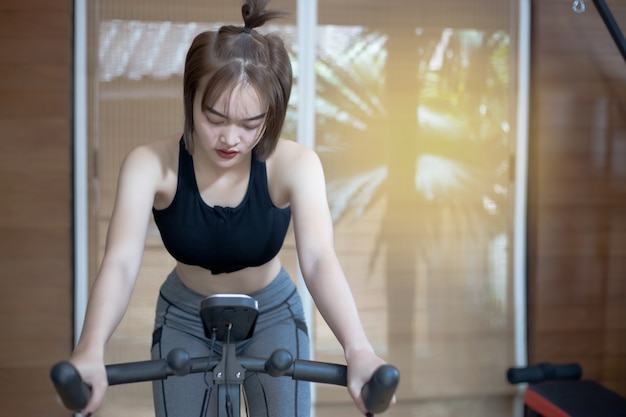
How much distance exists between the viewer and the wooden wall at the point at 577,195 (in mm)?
3557

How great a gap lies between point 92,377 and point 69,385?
0.38ft

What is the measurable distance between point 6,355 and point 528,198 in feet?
7.88

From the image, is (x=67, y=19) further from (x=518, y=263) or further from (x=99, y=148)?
(x=518, y=263)

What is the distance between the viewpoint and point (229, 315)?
121 cm

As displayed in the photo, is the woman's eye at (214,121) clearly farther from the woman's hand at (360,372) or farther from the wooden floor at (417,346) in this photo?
the wooden floor at (417,346)

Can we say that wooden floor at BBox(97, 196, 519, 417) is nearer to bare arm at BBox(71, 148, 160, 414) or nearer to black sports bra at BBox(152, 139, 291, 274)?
black sports bra at BBox(152, 139, 291, 274)

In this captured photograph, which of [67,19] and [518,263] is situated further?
[518,263]

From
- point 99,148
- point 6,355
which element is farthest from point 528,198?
point 6,355

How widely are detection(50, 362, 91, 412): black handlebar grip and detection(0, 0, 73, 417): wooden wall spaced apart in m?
2.29

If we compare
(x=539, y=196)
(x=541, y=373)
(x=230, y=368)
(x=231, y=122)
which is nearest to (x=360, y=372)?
(x=230, y=368)

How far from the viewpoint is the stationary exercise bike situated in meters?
1.11

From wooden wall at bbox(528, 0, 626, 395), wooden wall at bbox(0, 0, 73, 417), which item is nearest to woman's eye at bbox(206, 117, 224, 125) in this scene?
wooden wall at bbox(0, 0, 73, 417)

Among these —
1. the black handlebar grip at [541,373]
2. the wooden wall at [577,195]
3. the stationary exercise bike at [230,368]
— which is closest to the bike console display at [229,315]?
the stationary exercise bike at [230,368]

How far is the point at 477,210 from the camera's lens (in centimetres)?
358
